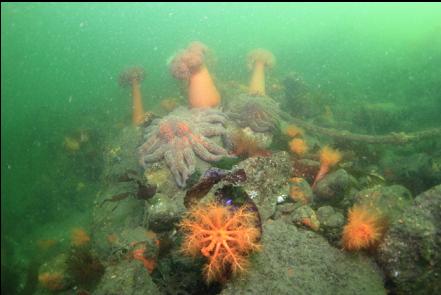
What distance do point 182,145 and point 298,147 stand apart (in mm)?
2682

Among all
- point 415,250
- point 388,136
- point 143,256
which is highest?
point 415,250

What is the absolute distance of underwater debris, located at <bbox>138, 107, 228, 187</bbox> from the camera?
6371 millimetres

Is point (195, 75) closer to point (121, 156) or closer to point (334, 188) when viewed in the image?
point (121, 156)

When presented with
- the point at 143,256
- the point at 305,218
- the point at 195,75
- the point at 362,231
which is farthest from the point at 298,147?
the point at 143,256

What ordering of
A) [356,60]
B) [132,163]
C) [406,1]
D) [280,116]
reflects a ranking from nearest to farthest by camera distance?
1. [132,163]
2. [280,116]
3. [356,60]
4. [406,1]

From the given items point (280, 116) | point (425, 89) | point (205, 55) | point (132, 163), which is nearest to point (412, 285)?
point (280, 116)

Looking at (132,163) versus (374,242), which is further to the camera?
(132,163)

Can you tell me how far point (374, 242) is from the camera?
4016 mm

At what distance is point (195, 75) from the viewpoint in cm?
888

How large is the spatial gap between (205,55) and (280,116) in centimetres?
319

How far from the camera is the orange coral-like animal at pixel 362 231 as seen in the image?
156 inches

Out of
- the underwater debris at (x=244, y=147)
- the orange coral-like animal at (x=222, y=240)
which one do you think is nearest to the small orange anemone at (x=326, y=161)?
the underwater debris at (x=244, y=147)

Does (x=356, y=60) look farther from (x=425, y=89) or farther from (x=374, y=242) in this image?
(x=374, y=242)

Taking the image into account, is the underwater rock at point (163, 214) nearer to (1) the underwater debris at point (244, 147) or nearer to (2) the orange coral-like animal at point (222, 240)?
(2) the orange coral-like animal at point (222, 240)
